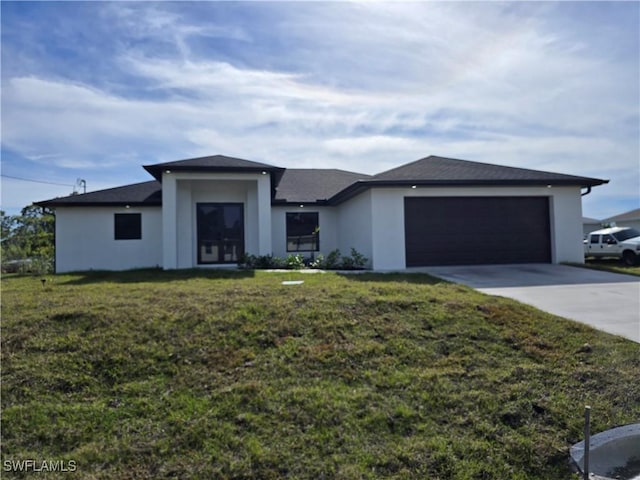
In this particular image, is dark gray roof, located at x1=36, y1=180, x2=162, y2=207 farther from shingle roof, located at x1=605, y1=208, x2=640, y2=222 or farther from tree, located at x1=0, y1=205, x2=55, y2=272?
shingle roof, located at x1=605, y1=208, x2=640, y2=222

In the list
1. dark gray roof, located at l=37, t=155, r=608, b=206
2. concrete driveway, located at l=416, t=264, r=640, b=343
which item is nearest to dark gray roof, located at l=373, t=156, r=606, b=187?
dark gray roof, located at l=37, t=155, r=608, b=206

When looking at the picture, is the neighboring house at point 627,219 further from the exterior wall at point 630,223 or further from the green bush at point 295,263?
the green bush at point 295,263

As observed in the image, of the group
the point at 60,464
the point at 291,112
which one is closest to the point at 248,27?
the point at 291,112

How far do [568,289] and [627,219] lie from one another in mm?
27478

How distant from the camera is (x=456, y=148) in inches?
712

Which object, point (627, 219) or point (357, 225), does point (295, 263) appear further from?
point (627, 219)

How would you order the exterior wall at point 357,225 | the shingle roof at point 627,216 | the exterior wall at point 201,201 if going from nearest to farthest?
the exterior wall at point 357,225
the exterior wall at point 201,201
the shingle roof at point 627,216

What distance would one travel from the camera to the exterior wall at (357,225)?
44.4ft

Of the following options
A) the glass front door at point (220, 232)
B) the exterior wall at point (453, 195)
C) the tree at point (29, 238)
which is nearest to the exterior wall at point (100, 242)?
the tree at point (29, 238)

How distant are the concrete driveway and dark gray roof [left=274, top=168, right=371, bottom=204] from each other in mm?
6881

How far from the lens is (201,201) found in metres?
16.0

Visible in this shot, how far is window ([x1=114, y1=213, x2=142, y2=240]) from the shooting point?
16.1 metres

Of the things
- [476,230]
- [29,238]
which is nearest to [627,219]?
[476,230]

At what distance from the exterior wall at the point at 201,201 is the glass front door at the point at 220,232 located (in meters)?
0.21
